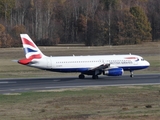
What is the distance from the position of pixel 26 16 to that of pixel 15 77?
89.8 metres

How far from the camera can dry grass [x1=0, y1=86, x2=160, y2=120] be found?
2545cm

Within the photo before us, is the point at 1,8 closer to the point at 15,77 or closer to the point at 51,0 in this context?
the point at 51,0

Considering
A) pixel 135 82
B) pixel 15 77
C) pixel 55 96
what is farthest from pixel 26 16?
pixel 55 96

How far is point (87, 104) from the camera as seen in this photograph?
32.0 m

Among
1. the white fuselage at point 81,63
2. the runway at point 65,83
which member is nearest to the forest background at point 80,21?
the white fuselage at point 81,63

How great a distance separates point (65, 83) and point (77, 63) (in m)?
5.03

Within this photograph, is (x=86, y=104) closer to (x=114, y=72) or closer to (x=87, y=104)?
(x=87, y=104)

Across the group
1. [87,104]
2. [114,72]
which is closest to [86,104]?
[87,104]

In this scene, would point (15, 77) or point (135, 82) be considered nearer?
point (135, 82)

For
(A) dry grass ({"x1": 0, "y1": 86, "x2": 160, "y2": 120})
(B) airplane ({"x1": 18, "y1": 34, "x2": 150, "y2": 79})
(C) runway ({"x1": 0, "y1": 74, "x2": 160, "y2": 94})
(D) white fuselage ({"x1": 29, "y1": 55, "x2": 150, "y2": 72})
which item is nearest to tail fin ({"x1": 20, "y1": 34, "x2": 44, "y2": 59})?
(B) airplane ({"x1": 18, "y1": 34, "x2": 150, "y2": 79})

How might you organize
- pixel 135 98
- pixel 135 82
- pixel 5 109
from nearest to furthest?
pixel 5 109
pixel 135 98
pixel 135 82

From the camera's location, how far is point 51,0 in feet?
485

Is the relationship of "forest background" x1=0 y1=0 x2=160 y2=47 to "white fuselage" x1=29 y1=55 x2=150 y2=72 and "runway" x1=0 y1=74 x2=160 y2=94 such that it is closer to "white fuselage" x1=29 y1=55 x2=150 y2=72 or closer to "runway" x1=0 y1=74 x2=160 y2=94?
"white fuselage" x1=29 y1=55 x2=150 y2=72

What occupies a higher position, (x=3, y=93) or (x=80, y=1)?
(x=80, y=1)
